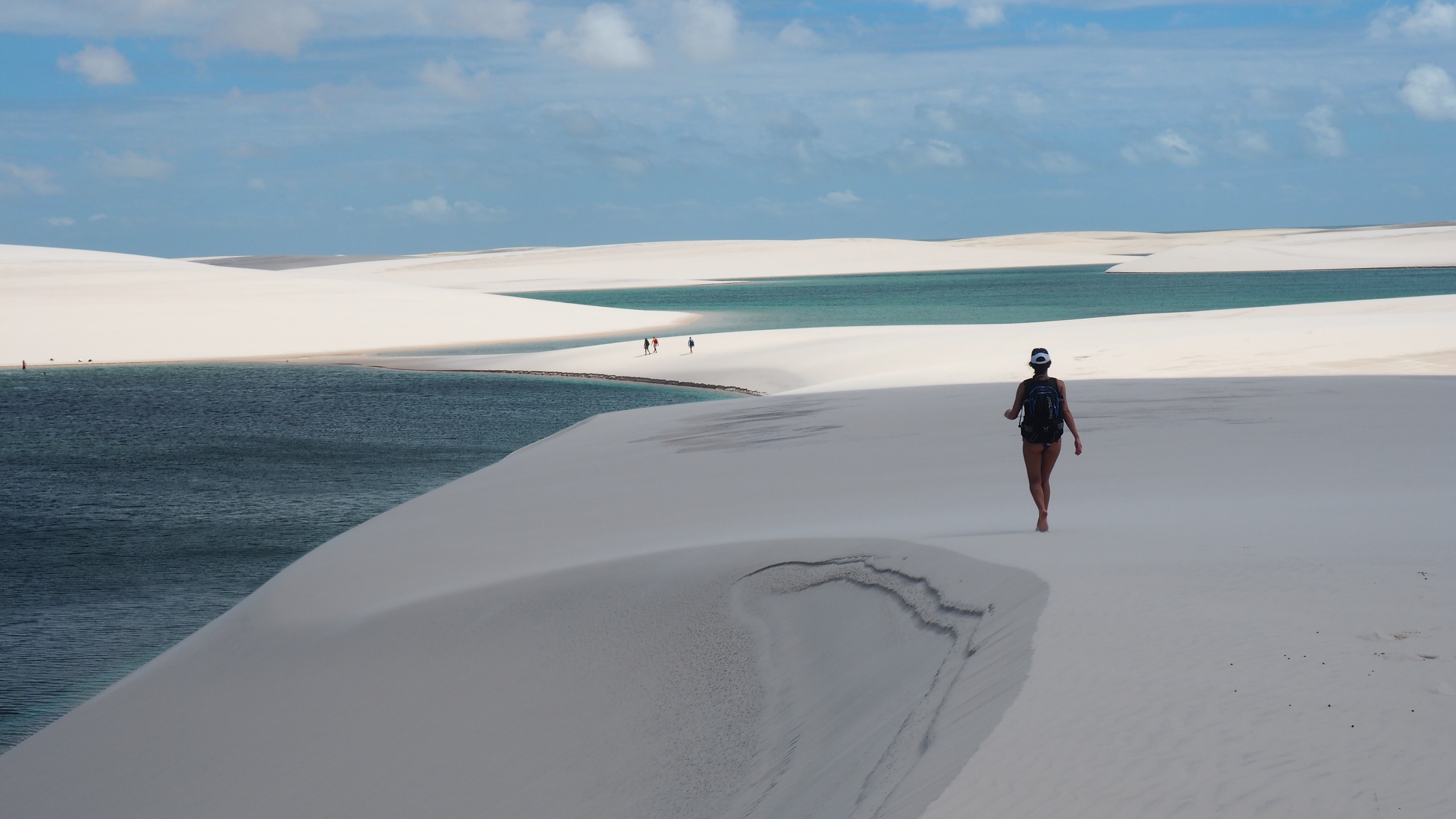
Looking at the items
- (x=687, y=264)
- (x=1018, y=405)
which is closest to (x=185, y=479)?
(x=1018, y=405)

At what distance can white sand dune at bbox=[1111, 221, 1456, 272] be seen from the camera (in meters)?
125

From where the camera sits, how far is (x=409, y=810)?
6.65 m

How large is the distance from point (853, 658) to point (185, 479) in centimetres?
1793

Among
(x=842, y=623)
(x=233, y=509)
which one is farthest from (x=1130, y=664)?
(x=233, y=509)

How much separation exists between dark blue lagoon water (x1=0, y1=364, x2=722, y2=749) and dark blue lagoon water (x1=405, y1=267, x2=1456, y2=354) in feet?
50.3

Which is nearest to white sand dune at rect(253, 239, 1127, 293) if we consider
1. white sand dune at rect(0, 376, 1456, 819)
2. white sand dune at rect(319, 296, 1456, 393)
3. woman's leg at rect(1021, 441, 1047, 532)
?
white sand dune at rect(319, 296, 1456, 393)

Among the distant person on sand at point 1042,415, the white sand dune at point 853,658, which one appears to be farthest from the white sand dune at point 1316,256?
the distant person on sand at point 1042,415

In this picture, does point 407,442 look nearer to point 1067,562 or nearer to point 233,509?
point 233,509

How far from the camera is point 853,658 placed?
20.8 ft

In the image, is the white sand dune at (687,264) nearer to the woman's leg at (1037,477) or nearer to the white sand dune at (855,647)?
Result: the white sand dune at (855,647)

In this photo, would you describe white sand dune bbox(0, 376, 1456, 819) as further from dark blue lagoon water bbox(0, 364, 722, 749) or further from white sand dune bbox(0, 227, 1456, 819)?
dark blue lagoon water bbox(0, 364, 722, 749)

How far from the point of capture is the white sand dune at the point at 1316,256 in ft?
409

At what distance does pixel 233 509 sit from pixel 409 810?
13160 mm

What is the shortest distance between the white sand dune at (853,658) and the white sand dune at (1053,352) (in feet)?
40.5
